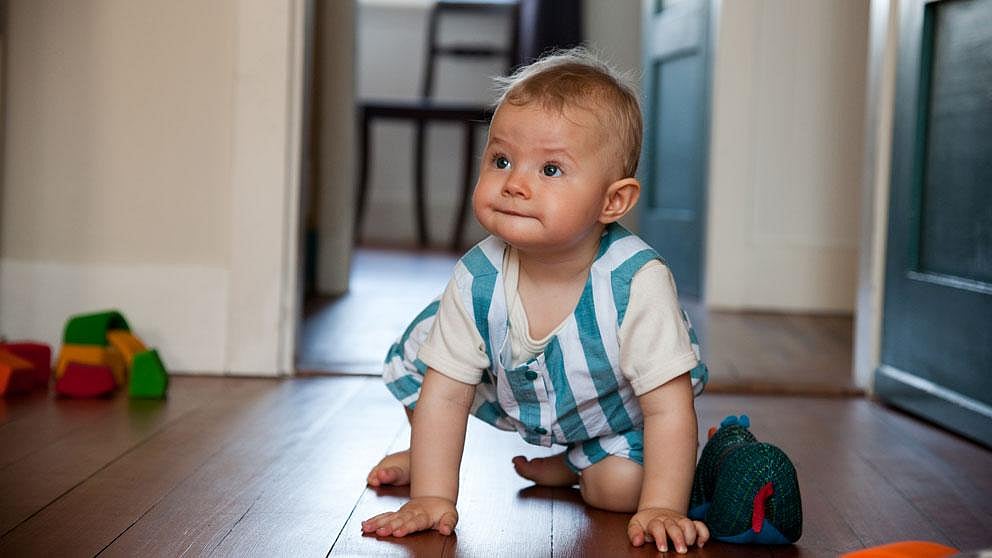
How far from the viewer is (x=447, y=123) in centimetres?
583

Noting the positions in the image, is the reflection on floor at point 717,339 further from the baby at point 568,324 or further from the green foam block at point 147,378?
the baby at point 568,324

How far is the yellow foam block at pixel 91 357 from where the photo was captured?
1.93 metres

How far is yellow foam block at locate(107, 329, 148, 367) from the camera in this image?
6.35ft

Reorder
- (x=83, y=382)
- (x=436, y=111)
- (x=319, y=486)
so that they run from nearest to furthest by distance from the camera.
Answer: (x=319, y=486), (x=83, y=382), (x=436, y=111)

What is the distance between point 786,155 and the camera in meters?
Result: 3.40

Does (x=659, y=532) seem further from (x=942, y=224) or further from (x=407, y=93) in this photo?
(x=407, y=93)

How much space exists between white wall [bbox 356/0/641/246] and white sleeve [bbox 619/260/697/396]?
181 inches

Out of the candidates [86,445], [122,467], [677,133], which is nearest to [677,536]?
[122,467]

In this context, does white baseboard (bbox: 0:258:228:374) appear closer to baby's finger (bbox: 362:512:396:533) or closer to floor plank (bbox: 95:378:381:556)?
floor plank (bbox: 95:378:381:556)

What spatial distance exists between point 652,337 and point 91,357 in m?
1.07

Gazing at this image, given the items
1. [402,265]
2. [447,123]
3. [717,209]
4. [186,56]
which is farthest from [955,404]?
[447,123]

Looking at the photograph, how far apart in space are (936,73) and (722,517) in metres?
1.06

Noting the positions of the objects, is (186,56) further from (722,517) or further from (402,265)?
(402,265)

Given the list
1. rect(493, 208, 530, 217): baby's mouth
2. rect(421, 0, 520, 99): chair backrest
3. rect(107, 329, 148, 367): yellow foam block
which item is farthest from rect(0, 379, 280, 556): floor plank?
rect(421, 0, 520, 99): chair backrest
